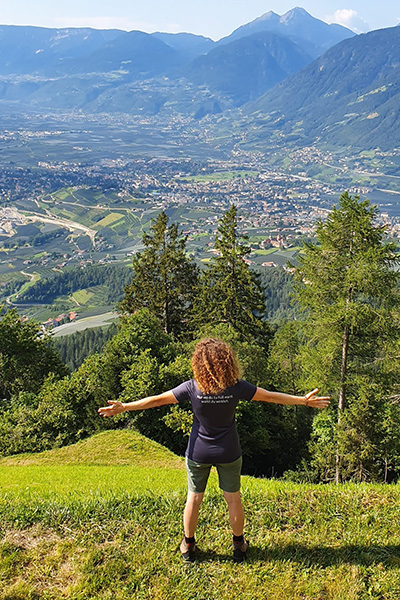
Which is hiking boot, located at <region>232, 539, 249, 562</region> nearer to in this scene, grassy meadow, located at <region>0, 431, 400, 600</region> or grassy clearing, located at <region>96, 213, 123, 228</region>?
grassy meadow, located at <region>0, 431, 400, 600</region>

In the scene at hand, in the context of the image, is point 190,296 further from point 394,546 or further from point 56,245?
point 56,245

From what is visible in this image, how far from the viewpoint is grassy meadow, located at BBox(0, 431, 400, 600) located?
17.7ft

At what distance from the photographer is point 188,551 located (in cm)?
582

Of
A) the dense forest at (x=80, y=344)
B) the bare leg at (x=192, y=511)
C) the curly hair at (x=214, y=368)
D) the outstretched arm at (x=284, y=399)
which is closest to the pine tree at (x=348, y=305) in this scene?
the outstretched arm at (x=284, y=399)

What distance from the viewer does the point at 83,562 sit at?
5730 mm

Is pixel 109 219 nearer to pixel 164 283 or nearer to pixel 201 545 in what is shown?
pixel 164 283

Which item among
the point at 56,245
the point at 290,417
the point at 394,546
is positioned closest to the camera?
the point at 394,546

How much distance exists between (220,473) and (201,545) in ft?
4.19

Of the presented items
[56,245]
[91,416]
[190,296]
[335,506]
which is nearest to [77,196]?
[56,245]

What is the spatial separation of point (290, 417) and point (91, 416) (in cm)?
1004

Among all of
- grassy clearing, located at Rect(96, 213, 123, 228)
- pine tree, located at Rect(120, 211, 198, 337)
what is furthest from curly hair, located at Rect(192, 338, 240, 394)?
grassy clearing, located at Rect(96, 213, 123, 228)

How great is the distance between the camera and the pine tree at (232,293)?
89.5 feet

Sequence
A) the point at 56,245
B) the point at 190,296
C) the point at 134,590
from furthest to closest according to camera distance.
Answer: the point at 56,245 < the point at 190,296 < the point at 134,590

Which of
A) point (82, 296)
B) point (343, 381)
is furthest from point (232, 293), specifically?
point (82, 296)
